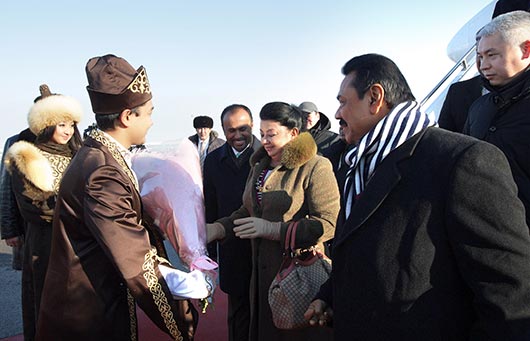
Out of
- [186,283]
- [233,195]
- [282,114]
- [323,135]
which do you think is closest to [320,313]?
[186,283]

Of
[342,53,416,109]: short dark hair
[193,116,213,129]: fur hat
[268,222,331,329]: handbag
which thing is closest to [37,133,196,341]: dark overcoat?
[268,222,331,329]: handbag

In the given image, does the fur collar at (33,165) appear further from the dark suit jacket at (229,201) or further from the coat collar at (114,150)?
the coat collar at (114,150)

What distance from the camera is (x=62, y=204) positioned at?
196 cm

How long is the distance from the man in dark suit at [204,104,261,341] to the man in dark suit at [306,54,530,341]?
2067mm

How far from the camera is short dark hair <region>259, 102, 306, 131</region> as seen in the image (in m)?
3.07

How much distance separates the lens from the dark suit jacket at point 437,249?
4.16ft

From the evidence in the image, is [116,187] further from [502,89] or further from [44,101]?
[44,101]

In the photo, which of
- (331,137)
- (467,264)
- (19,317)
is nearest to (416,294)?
(467,264)

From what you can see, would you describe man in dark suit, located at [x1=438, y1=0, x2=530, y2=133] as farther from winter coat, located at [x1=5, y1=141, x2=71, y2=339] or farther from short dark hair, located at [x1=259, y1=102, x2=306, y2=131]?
winter coat, located at [x1=5, y1=141, x2=71, y2=339]

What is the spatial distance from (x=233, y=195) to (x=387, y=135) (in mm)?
2424

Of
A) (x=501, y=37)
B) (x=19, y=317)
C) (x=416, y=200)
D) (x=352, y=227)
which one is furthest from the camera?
(x=19, y=317)

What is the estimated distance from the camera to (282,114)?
10.1 feet

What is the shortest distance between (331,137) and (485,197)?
388 cm

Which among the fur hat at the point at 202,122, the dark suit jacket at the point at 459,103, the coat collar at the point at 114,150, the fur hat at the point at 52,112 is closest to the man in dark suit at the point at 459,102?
the dark suit jacket at the point at 459,103
